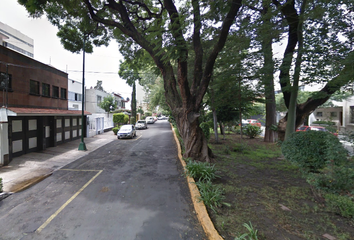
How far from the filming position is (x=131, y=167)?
834 centimetres

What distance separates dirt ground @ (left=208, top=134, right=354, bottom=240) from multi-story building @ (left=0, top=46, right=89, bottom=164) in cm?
943

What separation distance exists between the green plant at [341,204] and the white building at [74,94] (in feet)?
94.5

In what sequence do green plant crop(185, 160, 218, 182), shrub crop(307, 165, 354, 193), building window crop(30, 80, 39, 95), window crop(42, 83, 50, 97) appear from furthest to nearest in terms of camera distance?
1. window crop(42, 83, 50, 97)
2. building window crop(30, 80, 39, 95)
3. green plant crop(185, 160, 218, 182)
4. shrub crop(307, 165, 354, 193)

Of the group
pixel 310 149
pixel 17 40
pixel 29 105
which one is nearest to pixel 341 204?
pixel 310 149

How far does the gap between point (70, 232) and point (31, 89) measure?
1138 cm

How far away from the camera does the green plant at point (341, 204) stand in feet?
11.9

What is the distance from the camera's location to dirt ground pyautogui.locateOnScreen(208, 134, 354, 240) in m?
3.32

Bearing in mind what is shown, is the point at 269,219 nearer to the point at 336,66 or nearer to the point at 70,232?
the point at 70,232

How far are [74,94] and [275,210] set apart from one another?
29455mm

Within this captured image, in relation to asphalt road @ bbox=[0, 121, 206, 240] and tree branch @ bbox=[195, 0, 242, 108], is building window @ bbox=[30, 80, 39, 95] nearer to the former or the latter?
asphalt road @ bbox=[0, 121, 206, 240]

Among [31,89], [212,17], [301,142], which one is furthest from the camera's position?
[31,89]

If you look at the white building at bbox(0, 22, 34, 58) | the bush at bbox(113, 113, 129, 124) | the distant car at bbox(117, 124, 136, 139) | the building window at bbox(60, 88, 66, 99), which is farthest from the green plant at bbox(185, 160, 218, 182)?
the white building at bbox(0, 22, 34, 58)

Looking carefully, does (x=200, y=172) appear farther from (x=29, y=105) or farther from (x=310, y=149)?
(x=29, y=105)

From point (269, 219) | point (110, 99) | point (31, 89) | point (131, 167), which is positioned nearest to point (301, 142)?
point (269, 219)
